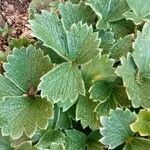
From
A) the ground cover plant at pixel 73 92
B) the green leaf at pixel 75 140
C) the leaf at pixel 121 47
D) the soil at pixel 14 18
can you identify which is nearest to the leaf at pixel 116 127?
the ground cover plant at pixel 73 92

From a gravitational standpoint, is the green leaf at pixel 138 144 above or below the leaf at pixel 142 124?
below

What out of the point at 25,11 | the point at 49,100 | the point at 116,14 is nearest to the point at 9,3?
the point at 25,11

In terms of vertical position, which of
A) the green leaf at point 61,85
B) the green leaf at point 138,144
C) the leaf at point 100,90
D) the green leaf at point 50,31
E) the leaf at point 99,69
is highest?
the green leaf at point 50,31

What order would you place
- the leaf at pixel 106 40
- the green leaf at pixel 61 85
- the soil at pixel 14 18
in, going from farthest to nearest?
the soil at pixel 14 18, the leaf at pixel 106 40, the green leaf at pixel 61 85

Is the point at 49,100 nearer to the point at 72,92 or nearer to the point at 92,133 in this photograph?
the point at 72,92

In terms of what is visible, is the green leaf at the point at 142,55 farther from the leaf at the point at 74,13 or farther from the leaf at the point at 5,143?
the leaf at the point at 5,143

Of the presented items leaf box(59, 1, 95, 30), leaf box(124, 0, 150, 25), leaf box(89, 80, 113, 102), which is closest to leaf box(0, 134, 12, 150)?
leaf box(89, 80, 113, 102)

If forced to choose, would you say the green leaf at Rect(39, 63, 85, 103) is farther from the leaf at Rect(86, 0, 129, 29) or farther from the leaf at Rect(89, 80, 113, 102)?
the leaf at Rect(86, 0, 129, 29)

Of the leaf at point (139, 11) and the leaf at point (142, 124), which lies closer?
the leaf at point (142, 124)
